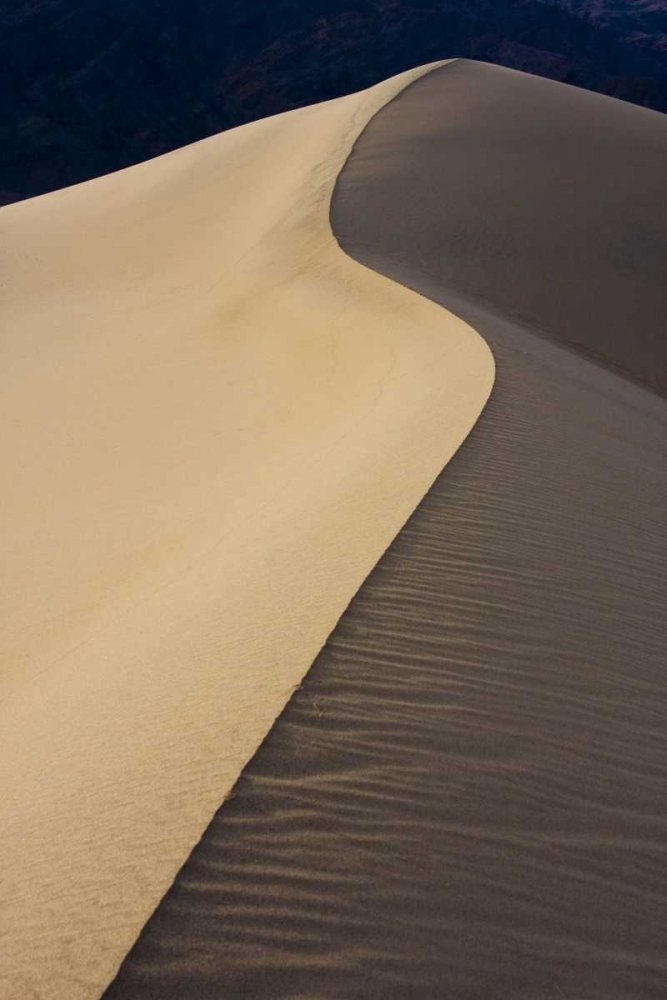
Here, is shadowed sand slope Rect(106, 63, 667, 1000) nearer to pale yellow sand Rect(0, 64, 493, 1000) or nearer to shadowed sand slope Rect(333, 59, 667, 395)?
pale yellow sand Rect(0, 64, 493, 1000)

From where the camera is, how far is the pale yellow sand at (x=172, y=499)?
117 inches

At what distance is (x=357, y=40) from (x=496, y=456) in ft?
202

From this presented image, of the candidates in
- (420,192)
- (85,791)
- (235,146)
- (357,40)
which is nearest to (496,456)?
(85,791)

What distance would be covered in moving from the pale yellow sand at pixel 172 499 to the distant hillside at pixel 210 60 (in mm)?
32681

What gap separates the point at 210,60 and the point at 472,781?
63.3 m

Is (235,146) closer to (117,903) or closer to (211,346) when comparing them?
(211,346)

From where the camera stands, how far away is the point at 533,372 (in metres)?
8.45

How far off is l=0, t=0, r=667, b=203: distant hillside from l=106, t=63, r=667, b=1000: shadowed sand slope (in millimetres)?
44386

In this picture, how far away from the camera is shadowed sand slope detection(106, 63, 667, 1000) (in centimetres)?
253

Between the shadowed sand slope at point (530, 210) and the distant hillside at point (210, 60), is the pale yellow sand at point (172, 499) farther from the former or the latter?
the distant hillside at point (210, 60)

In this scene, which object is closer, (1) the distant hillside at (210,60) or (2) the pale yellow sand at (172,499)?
(2) the pale yellow sand at (172,499)

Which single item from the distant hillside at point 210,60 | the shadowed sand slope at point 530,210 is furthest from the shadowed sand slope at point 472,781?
the distant hillside at point 210,60

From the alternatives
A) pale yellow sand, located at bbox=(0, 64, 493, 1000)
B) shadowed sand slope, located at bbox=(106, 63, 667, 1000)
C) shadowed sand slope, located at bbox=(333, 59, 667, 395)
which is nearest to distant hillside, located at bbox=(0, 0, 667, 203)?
shadowed sand slope, located at bbox=(333, 59, 667, 395)

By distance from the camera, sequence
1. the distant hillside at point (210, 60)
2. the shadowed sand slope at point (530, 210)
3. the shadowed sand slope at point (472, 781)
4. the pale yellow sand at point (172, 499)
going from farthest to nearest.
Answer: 1. the distant hillside at point (210, 60)
2. the shadowed sand slope at point (530, 210)
3. the pale yellow sand at point (172, 499)
4. the shadowed sand slope at point (472, 781)
